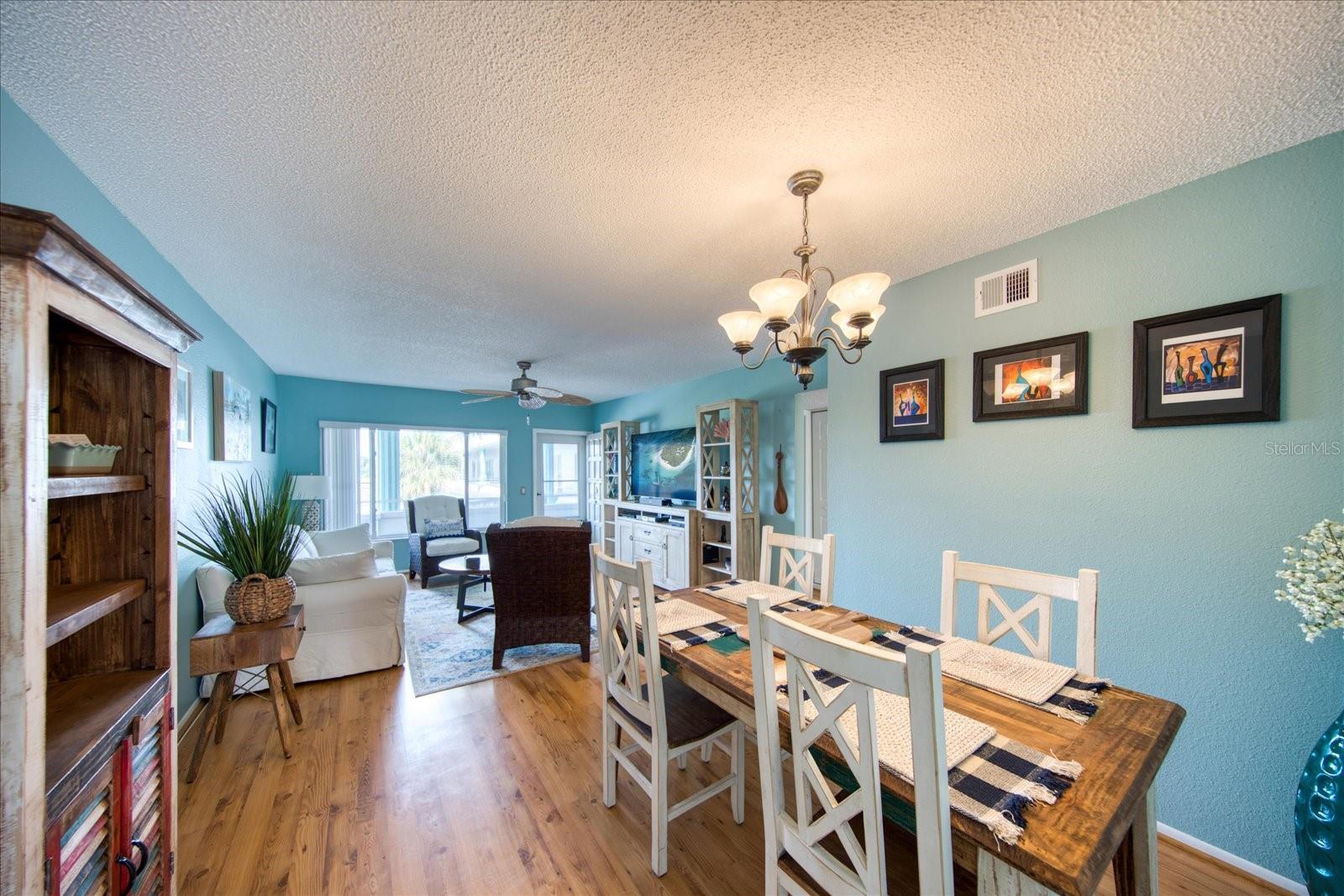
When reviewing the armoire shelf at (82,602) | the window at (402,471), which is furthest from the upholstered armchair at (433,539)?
the armoire shelf at (82,602)

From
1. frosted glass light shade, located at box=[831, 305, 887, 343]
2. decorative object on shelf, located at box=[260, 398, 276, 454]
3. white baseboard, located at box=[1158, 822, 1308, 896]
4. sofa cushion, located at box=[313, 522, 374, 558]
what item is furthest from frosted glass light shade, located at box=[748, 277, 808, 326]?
decorative object on shelf, located at box=[260, 398, 276, 454]

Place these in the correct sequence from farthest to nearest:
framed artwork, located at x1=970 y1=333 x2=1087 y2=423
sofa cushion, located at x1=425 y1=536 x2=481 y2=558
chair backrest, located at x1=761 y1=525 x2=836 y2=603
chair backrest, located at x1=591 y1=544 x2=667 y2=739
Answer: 1. sofa cushion, located at x1=425 y1=536 x2=481 y2=558
2. chair backrest, located at x1=761 y1=525 x2=836 y2=603
3. framed artwork, located at x1=970 y1=333 x2=1087 y2=423
4. chair backrest, located at x1=591 y1=544 x2=667 y2=739

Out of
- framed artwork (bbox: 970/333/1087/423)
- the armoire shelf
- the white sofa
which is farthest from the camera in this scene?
the white sofa

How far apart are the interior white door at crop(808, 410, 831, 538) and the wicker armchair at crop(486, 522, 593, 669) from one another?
1921mm

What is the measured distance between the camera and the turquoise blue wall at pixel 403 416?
513cm

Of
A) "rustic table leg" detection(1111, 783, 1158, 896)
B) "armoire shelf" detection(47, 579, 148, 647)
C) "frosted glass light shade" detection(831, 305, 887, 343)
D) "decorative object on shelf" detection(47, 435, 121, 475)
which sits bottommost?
"rustic table leg" detection(1111, 783, 1158, 896)

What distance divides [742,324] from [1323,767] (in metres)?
1.94

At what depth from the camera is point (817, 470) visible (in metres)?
3.97

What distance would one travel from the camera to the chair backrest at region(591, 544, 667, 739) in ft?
4.82

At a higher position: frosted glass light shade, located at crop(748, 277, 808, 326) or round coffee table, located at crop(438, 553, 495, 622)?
frosted glass light shade, located at crop(748, 277, 808, 326)

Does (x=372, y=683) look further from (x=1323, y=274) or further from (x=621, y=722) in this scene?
(x=1323, y=274)

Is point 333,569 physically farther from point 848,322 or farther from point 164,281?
point 848,322

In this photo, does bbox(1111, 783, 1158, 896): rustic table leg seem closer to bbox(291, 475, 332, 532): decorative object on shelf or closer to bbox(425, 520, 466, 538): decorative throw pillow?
bbox(425, 520, 466, 538): decorative throw pillow

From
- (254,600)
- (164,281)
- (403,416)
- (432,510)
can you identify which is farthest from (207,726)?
(403,416)
